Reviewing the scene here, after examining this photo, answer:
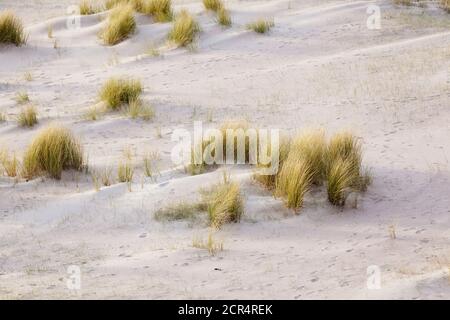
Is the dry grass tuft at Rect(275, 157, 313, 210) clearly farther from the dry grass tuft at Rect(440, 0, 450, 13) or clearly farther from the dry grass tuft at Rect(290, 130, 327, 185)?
the dry grass tuft at Rect(440, 0, 450, 13)

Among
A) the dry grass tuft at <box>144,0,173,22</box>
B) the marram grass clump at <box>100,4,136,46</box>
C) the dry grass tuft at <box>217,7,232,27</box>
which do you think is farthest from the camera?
the dry grass tuft at <box>144,0,173,22</box>

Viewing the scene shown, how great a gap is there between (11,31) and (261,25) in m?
3.22

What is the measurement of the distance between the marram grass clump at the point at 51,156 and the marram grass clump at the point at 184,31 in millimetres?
3602

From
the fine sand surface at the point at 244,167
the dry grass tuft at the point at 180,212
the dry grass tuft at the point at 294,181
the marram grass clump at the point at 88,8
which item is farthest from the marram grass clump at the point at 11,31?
the dry grass tuft at the point at 294,181

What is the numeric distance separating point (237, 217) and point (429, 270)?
1.43 metres

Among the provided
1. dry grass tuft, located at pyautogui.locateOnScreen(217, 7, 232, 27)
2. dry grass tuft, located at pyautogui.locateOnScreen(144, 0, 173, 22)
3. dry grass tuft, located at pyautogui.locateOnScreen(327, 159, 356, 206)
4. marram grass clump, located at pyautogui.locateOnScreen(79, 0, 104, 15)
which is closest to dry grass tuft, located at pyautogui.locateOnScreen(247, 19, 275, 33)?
dry grass tuft, located at pyautogui.locateOnScreen(217, 7, 232, 27)

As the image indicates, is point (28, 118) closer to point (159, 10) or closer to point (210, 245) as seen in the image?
point (210, 245)

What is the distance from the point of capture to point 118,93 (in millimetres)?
8039

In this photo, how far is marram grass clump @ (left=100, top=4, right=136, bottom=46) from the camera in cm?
1027

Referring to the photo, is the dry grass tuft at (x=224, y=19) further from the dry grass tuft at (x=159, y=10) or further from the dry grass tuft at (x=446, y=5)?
the dry grass tuft at (x=446, y=5)

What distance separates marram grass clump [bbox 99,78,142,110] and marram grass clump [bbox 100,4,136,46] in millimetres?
2197

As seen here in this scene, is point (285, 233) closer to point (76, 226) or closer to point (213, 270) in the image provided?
point (213, 270)

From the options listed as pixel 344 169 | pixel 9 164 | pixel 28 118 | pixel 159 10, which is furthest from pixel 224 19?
pixel 344 169
